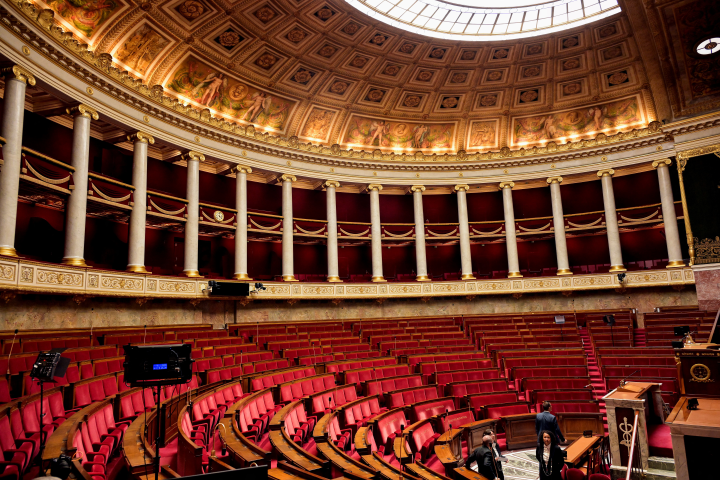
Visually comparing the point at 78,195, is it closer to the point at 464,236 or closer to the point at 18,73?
the point at 18,73

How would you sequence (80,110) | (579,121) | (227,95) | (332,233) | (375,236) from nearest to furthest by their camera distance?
(80,110)
(227,95)
(332,233)
(375,236)
(579,121)

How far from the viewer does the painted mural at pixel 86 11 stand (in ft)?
41.8

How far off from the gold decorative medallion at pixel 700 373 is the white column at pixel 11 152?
12999 mm

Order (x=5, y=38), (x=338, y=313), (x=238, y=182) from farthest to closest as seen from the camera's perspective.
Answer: (x=338, y=313), (x=238, y=182), (x=5, y=38)

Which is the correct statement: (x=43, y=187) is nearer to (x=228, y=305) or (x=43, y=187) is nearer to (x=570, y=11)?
(x=228, y=305)

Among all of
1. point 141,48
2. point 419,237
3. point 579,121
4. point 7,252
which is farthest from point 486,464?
point 579,121

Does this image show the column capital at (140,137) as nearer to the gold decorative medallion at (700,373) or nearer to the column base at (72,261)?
the column base at (72,261)

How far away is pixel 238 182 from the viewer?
18484mm

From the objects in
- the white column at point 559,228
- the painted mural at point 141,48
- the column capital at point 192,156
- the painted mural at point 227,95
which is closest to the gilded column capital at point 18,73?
the painted mural at point 141,48

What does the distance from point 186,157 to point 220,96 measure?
9.55 ft

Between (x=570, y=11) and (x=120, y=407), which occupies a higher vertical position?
(x=570, y=11)

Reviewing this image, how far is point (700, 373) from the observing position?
5523mm

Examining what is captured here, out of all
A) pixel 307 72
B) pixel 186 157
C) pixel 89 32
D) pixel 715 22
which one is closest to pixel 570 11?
pixel 715 22

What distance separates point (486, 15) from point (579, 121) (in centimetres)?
722
